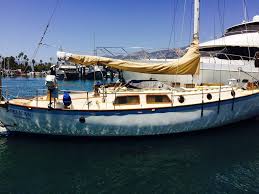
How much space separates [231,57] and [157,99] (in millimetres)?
16547

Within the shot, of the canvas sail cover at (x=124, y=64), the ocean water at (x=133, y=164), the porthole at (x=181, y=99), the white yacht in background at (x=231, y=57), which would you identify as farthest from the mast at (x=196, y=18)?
the white yacht in background at (x=231, y=57)

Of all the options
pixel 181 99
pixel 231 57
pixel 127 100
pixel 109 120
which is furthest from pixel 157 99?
pixel 231 57

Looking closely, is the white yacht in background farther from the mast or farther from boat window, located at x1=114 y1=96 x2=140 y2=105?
boat window, located at x1=114 y1=96 x2=140 y2=105

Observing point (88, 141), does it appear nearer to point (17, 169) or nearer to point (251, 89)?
point (17, 169)

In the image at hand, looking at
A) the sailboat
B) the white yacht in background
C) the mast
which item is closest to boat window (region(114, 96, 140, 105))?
the sailboat

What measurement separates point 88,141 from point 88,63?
427cm

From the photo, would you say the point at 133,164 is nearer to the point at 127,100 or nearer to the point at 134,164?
the point at 134,164

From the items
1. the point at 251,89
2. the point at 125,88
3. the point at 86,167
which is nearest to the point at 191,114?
the point at 125,88

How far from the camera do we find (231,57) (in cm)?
2939

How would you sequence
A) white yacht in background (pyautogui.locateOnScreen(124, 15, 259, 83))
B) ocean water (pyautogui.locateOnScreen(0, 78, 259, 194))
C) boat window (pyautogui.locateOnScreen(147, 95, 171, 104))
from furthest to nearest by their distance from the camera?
white yacht in background (pyautogui.locateOnScreen(124, 15, 259, 83)), boat window (pyautogui.locateOnScreen(147, 95, 171, 104)), ocean water (pyautogui.locateOnScreen(0, 78, 259, 194))

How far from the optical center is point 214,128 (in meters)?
17.5

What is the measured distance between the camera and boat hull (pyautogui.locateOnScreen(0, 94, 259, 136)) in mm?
14711

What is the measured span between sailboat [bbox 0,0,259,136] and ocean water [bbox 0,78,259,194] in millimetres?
712

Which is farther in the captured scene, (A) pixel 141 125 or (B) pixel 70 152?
(A) pixel 141 125
